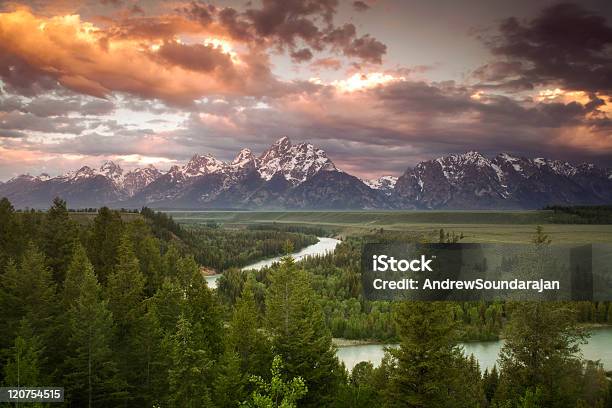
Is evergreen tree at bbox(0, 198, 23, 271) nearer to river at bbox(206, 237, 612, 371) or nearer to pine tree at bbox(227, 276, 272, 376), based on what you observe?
pine tree at bbox(227, 276, 272, 376)

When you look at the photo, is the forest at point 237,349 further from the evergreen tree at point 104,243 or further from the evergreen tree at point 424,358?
the evergreen tree at point 104,243

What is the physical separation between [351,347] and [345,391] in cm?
6608

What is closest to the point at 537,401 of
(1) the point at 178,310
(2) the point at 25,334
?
(1) the point at 178,310

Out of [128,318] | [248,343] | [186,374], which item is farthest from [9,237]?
[186,374]

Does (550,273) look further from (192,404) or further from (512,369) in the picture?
(192,404)

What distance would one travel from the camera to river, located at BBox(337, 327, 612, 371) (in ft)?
294

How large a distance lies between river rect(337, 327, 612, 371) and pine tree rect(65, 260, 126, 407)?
54436 millimetres

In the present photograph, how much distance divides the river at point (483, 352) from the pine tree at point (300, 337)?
50.3 m

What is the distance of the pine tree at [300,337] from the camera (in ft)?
120

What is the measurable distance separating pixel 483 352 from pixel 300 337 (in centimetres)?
7575

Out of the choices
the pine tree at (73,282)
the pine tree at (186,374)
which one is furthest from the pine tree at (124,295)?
the pine tree at (186,374)

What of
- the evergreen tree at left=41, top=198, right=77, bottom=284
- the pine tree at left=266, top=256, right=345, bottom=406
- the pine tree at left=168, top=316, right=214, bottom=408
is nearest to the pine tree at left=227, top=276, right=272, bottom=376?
the pine tree at left=266, top=256, right=345, bottom=406

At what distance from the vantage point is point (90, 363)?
38.2 m

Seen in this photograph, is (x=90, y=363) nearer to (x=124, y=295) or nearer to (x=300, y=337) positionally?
(x=124, y=295)
